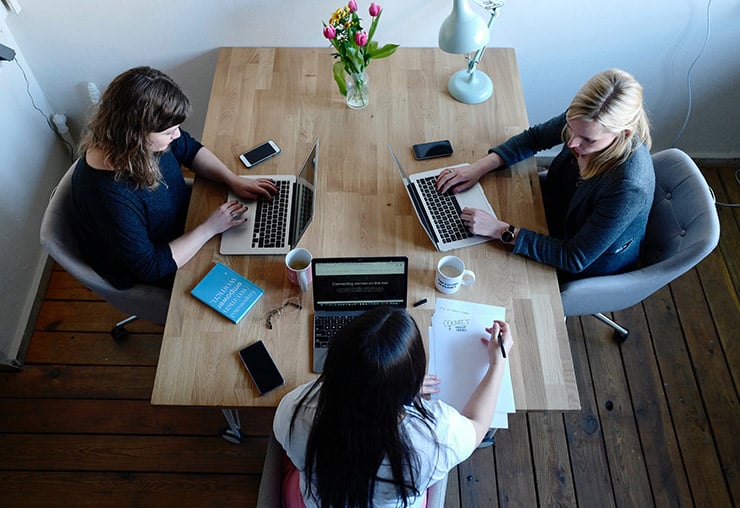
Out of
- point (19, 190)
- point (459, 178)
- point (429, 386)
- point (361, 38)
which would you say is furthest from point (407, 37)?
point (19, 190)

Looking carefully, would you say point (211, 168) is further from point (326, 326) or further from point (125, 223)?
point (326, 326)

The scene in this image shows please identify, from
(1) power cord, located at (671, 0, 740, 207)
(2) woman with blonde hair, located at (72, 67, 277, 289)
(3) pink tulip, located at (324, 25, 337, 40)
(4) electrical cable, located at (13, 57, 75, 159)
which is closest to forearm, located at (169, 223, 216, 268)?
(2) woman with blonde hair, located at (72, 67, 277, 289)

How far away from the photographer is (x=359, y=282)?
1591 mm

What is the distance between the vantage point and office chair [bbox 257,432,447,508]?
1419 millimetres

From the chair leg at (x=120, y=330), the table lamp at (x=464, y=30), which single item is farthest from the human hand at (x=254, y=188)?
the chair leg at (x=120, y=330)

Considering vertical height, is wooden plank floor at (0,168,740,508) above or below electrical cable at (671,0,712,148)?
below

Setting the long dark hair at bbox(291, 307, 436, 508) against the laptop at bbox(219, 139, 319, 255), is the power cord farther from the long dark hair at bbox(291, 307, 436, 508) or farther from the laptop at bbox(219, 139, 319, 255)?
the long dark hair at bbox(291, 307, 436, 508)

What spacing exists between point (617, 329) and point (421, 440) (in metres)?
1.47

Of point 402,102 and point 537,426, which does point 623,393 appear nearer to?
point 537,426

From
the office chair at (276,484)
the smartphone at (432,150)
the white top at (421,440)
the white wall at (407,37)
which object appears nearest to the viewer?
the white top at (421,440)

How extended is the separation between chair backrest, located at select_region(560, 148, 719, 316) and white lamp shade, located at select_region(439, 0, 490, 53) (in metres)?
0.70

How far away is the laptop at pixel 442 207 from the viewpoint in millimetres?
1788

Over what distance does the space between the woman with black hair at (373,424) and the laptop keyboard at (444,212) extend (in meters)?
0.57

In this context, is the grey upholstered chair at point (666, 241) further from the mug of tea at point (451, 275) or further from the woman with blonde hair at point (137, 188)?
Result: the woman with blonde hair at point (137, 188)
